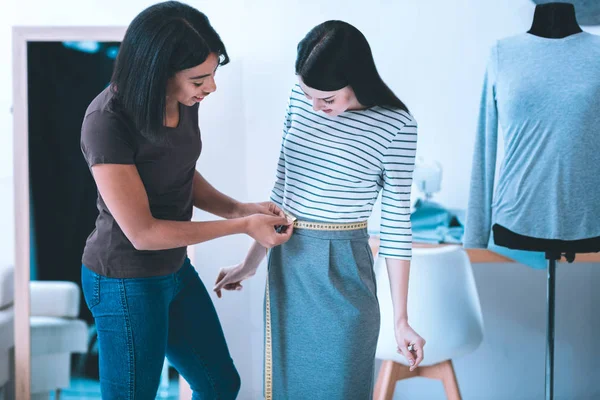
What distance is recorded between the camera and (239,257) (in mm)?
3021

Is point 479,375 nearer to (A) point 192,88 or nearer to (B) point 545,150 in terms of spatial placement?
(B) point 545,150

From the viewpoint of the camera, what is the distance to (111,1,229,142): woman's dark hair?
52.7 inches

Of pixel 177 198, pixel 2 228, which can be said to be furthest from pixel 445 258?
pixel 2 228

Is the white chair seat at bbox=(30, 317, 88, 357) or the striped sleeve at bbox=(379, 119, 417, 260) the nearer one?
the striped sleeve at bbox=(379, 119, 417, 260)

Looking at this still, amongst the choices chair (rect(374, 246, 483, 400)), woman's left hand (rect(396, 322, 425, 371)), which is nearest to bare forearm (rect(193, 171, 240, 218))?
woman's left hand (rect(396, 322, 425, 371))

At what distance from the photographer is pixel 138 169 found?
1.44 meters

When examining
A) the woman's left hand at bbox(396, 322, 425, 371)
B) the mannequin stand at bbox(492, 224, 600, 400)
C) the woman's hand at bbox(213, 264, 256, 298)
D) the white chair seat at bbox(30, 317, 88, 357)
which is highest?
the mannequin stand at bbox(492, 224, 600, 400)

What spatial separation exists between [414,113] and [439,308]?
0.98 m

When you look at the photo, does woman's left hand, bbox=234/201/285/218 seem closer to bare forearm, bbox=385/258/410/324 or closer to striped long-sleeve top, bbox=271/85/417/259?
striped long-sleeve top, bbox=271/85/417/259

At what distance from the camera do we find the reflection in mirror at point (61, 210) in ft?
8.96

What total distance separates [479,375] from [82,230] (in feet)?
5.96

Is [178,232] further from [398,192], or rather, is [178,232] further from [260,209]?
[398,192]

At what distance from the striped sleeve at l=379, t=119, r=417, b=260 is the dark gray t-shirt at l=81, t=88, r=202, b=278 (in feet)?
1.43

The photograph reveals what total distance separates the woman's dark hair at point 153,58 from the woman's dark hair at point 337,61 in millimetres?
217
